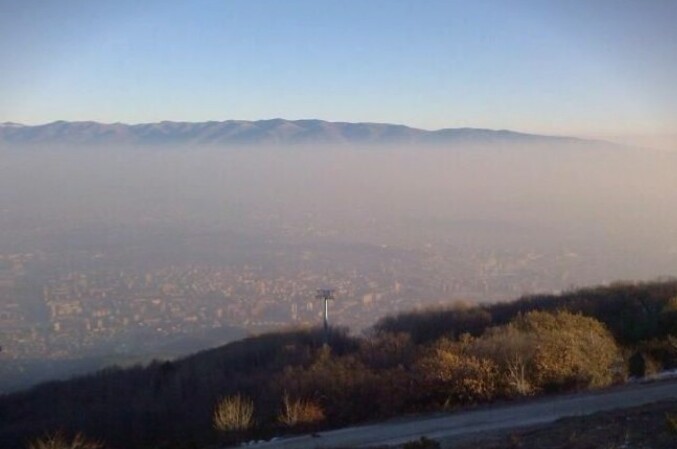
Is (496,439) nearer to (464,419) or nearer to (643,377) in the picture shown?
(464,419)

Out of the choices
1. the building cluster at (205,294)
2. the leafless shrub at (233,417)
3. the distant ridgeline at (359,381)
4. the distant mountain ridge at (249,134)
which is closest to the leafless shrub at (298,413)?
the distant ridgeline at (359,381)

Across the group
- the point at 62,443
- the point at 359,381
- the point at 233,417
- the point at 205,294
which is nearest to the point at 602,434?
the point at 233,417

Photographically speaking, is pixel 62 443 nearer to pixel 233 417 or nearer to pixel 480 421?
pixel 233 417

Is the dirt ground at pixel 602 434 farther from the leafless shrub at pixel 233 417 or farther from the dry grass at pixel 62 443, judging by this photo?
the dry grass at pixel 62 443

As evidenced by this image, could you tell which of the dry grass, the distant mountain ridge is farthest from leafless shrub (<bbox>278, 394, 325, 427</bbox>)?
the distant mountain ridge

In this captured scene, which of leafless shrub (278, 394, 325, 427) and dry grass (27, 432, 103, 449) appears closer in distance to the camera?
dry grass (27, 432, 103, 449)

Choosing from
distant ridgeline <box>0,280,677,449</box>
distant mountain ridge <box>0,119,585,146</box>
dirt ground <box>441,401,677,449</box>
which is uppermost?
distant mountain ridge <box>0,119,585,146</box>

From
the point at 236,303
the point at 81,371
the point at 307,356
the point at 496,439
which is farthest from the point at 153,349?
the point at 496,439

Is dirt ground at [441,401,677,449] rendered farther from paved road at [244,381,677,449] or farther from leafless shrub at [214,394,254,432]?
leafless shrub at [214,394,254,432]
